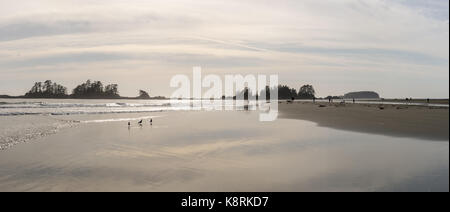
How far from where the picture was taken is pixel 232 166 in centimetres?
1247

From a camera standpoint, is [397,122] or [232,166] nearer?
[232,166]

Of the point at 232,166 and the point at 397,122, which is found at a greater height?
the point at 397,122

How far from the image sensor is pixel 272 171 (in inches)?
Result: 451

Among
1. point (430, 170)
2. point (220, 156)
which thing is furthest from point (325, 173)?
point (220, 156)

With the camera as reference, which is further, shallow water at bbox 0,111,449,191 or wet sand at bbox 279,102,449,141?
wet sand at bbox 279,102,449,141

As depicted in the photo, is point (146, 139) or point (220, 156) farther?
point (146, 139)

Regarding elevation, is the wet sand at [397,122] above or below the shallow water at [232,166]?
above

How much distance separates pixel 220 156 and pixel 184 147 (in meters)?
3.35

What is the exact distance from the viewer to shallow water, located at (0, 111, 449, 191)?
379 inches

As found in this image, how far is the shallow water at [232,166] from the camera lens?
9.62 m
